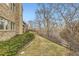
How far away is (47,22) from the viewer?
3088mm

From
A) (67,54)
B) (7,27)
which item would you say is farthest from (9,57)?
(67,54)

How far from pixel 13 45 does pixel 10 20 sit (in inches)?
14.8

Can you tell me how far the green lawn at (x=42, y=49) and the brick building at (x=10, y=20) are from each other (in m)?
0.27

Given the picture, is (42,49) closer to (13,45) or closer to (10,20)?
(13,45)

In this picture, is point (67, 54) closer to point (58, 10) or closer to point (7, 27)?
point (58, 10)

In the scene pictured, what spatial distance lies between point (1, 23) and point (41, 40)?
0.65 m

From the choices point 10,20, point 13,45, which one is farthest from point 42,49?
point 10,20

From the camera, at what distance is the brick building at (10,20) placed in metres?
2.99

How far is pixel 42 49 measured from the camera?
3047mm

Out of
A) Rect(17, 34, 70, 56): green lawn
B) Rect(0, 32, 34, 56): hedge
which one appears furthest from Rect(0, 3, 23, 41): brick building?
Rect(17, 34, 70, 56): green lawn

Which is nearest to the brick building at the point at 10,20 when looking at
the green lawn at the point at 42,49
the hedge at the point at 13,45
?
the hedge at the point at 13,45

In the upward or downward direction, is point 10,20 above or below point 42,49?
above

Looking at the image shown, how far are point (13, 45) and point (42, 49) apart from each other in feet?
1.42

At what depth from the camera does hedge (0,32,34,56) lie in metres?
2.97
